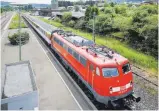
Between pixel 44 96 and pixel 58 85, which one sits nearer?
pixel 44 96

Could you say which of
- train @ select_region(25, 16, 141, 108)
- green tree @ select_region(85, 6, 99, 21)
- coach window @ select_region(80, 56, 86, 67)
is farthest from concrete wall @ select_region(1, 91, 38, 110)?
green tree @ select_region(85, 6, 99, 21)

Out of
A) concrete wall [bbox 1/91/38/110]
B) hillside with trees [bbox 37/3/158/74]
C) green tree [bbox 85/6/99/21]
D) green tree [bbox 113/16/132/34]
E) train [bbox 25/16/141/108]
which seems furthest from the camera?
green tree [bbox 85/6/99/21]

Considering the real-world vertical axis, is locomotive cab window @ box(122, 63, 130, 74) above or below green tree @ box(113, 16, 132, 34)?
below

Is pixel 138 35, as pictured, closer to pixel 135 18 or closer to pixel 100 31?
pixel 135 18

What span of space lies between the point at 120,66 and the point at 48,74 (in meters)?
8.53

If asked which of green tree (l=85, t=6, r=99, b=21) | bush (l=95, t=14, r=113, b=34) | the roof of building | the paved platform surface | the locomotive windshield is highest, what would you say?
green tree (l=85, t=6, r=99, b=21)

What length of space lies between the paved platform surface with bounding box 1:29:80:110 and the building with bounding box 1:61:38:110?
2156 mm

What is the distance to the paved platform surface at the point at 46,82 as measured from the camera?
1354cm

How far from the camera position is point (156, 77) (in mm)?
17781

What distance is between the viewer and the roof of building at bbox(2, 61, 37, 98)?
10.5 metres

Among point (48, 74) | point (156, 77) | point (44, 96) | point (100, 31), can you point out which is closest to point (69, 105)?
point (44, 96)

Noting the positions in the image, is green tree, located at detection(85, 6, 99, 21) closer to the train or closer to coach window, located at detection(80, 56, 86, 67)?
coach window, located at detection(80, 56, 86, 67)

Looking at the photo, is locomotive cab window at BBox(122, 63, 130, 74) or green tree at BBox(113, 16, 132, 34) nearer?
locomotive cab window at BBox(122, 63, 130, 74)

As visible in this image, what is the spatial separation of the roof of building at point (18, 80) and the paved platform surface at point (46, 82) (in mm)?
2087
